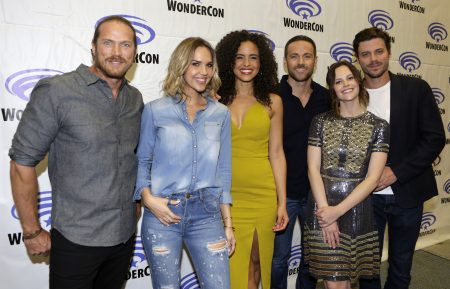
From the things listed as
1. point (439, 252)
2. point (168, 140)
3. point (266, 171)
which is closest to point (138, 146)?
point (168, 140)

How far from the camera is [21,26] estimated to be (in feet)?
7.70

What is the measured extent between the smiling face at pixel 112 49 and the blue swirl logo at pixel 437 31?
4.02 metres

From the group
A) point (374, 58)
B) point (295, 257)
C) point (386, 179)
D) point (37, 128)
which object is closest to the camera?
point (37, 128)

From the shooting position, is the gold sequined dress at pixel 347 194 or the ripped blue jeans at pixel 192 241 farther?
the gold sequined dress at pixel 347 194

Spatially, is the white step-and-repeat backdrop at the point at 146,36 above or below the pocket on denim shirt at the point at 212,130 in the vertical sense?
above

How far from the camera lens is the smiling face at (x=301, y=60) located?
2711 millimetres

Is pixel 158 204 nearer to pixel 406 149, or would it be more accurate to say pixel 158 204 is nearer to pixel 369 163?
pixel 369 163

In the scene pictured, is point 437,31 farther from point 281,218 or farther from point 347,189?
point 281,218

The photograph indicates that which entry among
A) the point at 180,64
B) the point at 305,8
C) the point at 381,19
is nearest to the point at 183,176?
the point at 180,64

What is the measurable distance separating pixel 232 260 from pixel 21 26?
1973 mm

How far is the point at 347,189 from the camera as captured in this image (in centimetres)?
221

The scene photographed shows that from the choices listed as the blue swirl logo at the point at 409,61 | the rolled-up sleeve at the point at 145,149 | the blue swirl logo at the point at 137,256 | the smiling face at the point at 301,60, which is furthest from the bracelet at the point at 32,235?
the blue swirl logo at the point at 409,61

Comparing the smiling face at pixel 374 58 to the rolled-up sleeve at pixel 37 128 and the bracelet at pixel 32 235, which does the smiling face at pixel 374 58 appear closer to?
the rolled-up sleeve at pixel 37 128

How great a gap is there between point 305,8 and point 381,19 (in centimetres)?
104
